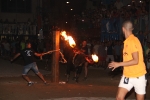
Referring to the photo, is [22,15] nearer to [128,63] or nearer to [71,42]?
[71,42]

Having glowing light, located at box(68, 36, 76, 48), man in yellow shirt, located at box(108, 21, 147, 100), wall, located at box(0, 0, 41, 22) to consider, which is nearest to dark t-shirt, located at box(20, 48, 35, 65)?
glowing light, located at box(68, 36, 76, 48)

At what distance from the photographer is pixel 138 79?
275 inches

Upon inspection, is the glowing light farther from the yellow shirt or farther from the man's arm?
the man's arm

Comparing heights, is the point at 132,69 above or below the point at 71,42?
below

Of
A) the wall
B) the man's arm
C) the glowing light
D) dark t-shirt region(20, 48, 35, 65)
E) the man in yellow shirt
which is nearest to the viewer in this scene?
the man's arm

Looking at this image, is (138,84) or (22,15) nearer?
(138,84)

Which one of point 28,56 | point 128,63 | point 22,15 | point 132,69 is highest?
point 22,15

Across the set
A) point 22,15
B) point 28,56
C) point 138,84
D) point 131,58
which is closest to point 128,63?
point 131,58

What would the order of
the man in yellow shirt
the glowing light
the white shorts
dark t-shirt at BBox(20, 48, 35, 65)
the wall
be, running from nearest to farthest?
1. the man in yellow shirt
2. the white shorts
3. dark t-shirt at BBox(20, 48, 35, 65)
4. the glowing light
5. the wall

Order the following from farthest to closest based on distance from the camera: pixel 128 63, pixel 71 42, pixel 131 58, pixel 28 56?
pixel 71 42 < pixel 28 56 < pixel 131 58 < pixel 128 63

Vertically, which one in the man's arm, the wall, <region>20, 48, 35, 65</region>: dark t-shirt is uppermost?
the wall

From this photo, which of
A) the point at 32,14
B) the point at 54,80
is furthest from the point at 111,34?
the point at 32,14

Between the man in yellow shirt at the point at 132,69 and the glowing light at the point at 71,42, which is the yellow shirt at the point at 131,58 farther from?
the glowing light at the point at 71,42

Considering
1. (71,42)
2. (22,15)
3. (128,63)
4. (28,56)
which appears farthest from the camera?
(22,15)
